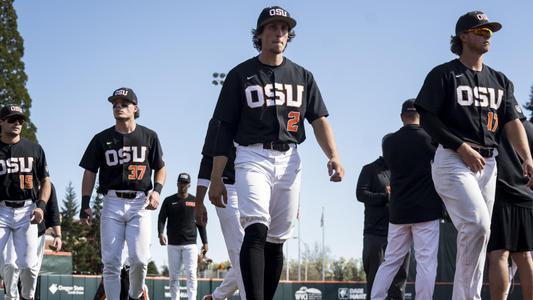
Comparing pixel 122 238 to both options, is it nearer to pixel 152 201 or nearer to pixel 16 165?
pixel 152 201

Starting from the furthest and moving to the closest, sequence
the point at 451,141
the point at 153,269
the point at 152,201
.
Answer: the point at 153,269 < the point at 152,201 < the point at 451,141

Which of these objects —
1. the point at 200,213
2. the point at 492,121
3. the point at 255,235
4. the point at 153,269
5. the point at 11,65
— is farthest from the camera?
the point at 153,269

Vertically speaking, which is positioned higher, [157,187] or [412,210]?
[157,187]

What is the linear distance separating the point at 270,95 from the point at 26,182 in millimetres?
5777

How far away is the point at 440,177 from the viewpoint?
7641mm

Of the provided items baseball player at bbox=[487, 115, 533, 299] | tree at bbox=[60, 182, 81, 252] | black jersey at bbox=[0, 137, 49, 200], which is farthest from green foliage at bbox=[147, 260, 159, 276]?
baseball player at bbox=[487, 115, 533, 299]

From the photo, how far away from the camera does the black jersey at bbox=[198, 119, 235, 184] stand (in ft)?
31.9

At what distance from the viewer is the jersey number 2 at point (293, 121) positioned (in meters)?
7.30

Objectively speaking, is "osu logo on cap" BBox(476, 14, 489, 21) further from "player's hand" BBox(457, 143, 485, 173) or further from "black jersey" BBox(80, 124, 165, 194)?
"black jersey" BBox(80, 124, 165, 194)

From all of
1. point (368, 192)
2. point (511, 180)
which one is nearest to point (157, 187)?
point (368, 192)

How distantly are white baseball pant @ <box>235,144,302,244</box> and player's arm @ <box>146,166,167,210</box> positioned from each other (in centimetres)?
419

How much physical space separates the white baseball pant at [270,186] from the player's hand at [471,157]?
56.4 inches

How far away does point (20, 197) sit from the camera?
11.8 metres

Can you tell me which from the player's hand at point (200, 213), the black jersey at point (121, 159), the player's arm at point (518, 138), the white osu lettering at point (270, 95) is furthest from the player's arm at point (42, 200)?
the player's arm at point (518, 138)
